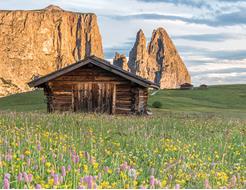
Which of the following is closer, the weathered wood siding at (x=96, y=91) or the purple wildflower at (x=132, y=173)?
the purple wildflower at (x=132, y=173)

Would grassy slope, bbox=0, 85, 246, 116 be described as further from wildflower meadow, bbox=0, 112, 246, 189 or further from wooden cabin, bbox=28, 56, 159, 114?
wildflower meadow, bbox=0, 112, 246, 189

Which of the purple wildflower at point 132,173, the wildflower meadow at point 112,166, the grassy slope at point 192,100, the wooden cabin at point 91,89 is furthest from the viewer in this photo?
the grassy slope at point 192,100

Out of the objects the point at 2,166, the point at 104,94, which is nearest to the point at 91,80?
the point at 104,94

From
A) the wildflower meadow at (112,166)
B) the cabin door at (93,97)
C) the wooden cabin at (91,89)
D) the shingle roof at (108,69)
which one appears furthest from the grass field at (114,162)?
the cabin door at (93,97)

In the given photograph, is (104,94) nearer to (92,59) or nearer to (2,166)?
(92,59)

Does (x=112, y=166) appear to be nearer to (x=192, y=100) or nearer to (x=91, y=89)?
(x=91, y=89)

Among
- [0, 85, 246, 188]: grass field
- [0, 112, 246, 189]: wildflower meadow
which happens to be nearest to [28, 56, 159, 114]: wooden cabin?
[0, 85, 246, 188]: grass field

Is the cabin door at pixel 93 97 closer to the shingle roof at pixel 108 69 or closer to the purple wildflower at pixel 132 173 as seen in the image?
the shingle roof at pixel 108 69

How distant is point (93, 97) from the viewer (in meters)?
31.4

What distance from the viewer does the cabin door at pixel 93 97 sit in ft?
102

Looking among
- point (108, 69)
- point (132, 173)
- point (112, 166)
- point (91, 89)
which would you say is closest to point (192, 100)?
point (91, 89)

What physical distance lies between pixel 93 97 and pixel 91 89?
57 centimetres

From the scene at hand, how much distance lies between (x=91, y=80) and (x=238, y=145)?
2045cm

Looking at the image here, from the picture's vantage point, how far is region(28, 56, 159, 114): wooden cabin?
31000 mm
